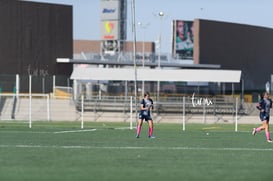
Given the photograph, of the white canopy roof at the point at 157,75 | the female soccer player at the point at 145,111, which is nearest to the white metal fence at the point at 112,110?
the white canopy roof at the point at 157,75

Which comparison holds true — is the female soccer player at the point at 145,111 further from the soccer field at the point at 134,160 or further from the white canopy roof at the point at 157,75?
the white canopy roof at the point at 157,75

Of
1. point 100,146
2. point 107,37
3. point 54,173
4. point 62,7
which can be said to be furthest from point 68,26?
point 54,173

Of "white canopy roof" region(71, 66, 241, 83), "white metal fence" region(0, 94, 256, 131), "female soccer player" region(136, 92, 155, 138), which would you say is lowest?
"white metal fence" region(0, 94, 256, 131)

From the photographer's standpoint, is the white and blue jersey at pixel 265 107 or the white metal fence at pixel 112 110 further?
the white metal fence at pixel 112 110

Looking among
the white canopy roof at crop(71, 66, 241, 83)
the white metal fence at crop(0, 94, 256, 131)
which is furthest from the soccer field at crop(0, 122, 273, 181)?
the white canopy roof at crop(71, 66, 241, 83)

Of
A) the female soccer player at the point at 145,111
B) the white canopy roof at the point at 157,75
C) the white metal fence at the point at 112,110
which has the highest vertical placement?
the white canopy roof at the point at 157,75

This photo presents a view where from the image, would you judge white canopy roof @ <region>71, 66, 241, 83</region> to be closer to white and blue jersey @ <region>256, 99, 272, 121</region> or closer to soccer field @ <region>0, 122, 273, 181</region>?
white and blue jersey @ <region>256, 99, 272, 121</region>

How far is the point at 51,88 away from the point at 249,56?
41.0m

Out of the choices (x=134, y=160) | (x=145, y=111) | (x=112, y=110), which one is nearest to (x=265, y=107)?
(x=145, y=111)

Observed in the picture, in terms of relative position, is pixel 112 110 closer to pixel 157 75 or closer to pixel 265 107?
pixel 157 75

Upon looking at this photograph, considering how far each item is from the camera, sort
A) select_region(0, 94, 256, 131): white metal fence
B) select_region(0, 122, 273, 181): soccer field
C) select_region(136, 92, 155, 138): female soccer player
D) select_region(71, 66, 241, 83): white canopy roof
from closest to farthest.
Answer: select_region(0, 122, 273, 181): soccer field, select_region(136, 92, 155, 138): female soccer player, select_region(0, 94, 256, 131): white metal fence, select_region(71, 66, 241, 83): white canopy roof

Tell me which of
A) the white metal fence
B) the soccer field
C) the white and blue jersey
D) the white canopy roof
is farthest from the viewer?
the white canopy roof

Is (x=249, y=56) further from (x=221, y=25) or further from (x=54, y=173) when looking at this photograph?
(x=54, y=173)

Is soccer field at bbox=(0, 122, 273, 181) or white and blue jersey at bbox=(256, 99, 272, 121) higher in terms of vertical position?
white and blue jersey at bbox=(256, 99, 272, 121)
